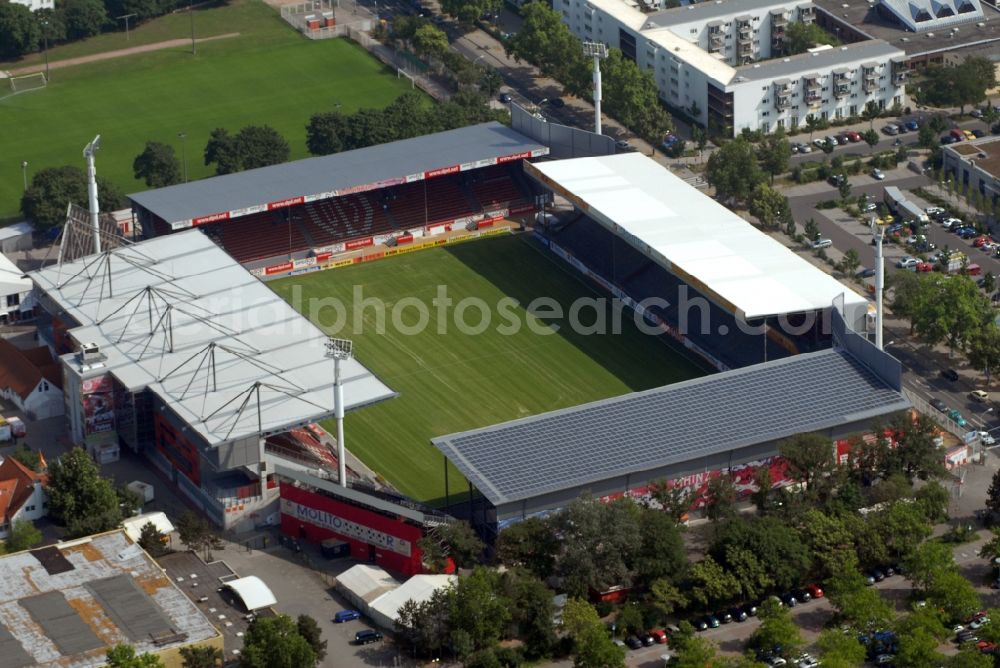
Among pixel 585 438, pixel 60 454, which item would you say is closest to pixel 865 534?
pixel 585 438

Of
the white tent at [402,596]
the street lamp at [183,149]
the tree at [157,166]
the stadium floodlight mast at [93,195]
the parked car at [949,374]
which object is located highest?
the stadium floodlight mast at [93,195]

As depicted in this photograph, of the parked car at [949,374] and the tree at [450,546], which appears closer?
the tree at [450,546]

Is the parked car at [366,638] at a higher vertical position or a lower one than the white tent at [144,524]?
lower

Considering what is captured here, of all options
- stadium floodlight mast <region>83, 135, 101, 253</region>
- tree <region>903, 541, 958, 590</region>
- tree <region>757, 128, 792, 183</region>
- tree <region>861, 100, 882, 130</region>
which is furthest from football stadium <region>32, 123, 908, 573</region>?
tree <region>861, 100, 882, 130</region>

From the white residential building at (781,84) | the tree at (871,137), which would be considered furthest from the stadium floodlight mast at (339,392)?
the tree at (871,137)

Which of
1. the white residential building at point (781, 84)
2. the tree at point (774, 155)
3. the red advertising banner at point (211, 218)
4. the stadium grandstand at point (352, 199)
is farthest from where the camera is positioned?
the white residential building at point (781, 84)

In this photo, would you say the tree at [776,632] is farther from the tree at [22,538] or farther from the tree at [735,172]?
the tree at [735,172]

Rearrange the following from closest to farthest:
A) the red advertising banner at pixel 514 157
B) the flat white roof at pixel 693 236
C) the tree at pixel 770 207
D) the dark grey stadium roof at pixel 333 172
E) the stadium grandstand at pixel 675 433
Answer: the stadium grandstand at pixel 675 433, the flat white roof at pixel 693 236, the dark grey stadium roof at pixel 333 172, the tree at pixel 770 207, the red advertising banner at pixel 514 157
